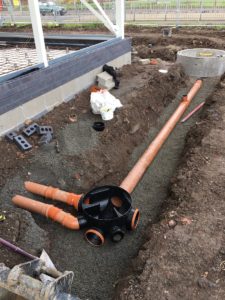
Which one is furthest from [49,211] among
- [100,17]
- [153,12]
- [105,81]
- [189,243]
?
[153,12]

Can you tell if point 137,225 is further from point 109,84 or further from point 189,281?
point 109,84

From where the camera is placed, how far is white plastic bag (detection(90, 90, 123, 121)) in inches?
218

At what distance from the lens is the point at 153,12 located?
728 inches

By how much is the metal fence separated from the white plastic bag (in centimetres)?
1109

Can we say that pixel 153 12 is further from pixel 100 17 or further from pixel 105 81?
pixel 105 81

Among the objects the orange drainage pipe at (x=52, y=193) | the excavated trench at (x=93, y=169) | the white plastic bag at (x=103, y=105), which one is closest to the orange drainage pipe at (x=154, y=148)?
the excavated trench at (x=93, y=169)

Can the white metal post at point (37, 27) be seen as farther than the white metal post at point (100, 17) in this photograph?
No

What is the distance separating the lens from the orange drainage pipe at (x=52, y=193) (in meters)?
3.83

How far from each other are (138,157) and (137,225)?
70.6 inches

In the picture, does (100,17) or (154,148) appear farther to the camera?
(100,17)

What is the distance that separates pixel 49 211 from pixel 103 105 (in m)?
2.54

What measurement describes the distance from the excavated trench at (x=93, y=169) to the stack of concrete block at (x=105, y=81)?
233 mm

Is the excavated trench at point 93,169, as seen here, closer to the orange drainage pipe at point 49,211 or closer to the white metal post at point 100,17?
the orange drainage pipe at point 49,211

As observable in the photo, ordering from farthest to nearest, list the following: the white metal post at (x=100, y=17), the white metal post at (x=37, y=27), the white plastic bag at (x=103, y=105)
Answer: the white metal post at (x=100, y=17), the white plastic bag at (x=103, y=105), the white metal post at (x=37, y=27)
